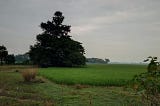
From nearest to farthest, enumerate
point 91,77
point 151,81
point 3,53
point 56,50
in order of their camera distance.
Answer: point 151,81, point 91,77, point 56,50, point 3,53

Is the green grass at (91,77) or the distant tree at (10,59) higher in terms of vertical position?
the distant tree at (10,59)

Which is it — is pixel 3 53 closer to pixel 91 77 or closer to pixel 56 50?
pixel 56 50

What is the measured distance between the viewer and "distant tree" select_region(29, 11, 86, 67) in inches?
2352

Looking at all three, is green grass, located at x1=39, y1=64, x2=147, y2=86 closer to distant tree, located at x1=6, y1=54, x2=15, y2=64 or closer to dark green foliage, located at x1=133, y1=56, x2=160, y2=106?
dark green foliage, located at x1=133, y1=56, x2=160, y2=106

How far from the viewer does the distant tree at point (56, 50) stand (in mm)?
59750

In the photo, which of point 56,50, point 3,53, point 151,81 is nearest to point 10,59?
point 3,53

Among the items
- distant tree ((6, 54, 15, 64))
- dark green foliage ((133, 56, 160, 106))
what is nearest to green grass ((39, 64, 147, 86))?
dark green foliage ((133, 56, 160, 106))

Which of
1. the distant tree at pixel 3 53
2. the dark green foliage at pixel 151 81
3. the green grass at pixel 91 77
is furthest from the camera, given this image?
the distant tree at pixel 3 53

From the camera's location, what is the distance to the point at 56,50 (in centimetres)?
6062

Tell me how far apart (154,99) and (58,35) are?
6004cm

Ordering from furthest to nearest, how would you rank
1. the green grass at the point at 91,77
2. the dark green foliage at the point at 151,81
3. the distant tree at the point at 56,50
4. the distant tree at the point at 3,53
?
the distant tree at the point at 3,53
the distant tree at the point at 56,50
the green grass at the point at 91,77
the dark green foliage at the point at 151,81

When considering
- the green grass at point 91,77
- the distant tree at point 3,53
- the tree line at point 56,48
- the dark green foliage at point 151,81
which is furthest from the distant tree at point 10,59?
the dark green foliage at point 151,81

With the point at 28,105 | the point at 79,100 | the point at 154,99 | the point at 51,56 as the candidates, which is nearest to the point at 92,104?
the point at 79,100

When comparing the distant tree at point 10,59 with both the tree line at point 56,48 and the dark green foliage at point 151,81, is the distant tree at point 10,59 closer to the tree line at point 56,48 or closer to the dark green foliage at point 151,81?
the tree line at point 56,48
